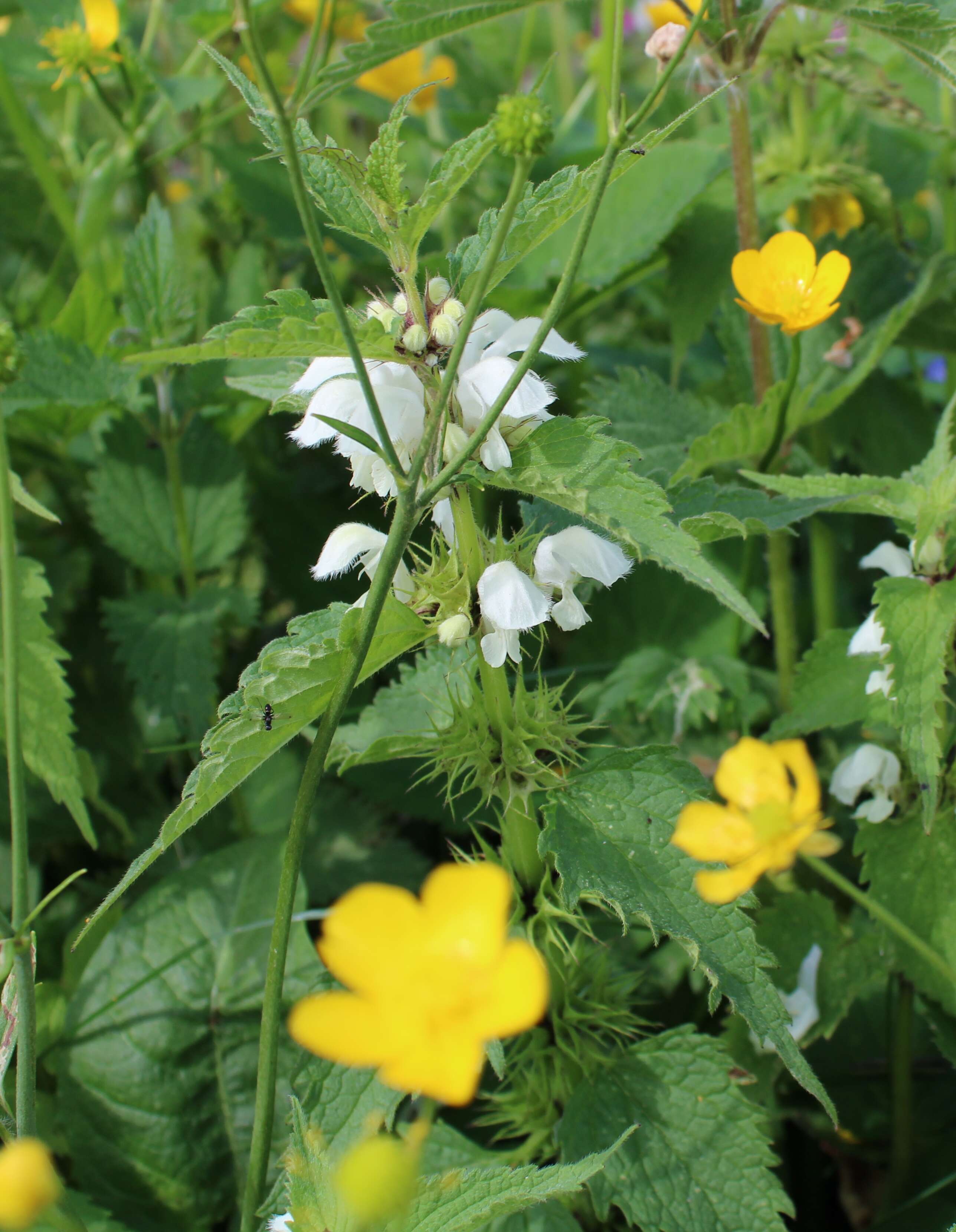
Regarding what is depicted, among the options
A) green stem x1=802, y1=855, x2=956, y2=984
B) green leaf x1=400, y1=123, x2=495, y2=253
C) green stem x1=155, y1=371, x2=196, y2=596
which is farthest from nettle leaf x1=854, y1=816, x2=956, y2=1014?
green stem x1=155, y1=371, x2=196, y2=596

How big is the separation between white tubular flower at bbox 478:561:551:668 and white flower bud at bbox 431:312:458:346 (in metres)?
0.16

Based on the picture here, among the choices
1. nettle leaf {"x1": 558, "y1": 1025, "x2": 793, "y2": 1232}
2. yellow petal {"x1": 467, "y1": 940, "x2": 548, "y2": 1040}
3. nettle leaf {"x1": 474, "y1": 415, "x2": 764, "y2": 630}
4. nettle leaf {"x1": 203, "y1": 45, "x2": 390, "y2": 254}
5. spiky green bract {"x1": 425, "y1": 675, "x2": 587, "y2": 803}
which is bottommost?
nettle leaf {"x1": 558, "y1": 1025, "x2": 793, "y2": 1232}

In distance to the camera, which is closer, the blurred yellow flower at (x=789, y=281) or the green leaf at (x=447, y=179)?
the green leaf at (x=447, y=179)

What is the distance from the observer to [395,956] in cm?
49

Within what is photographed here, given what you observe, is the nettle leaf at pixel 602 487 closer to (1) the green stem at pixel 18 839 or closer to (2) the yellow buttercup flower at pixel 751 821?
(2) the yellow buttercup flower at pixel 751 821

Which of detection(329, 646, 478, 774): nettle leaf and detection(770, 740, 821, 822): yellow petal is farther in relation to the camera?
detection(329, 646, 478, 774): nettle leaf

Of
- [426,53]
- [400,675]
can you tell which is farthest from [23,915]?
[426,53]

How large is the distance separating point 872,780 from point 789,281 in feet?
1.70

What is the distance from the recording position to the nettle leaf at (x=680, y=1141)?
2.75 ft

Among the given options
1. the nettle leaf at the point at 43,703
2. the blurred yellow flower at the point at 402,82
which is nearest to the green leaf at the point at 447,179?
the nettle leaf at the point at 43,703

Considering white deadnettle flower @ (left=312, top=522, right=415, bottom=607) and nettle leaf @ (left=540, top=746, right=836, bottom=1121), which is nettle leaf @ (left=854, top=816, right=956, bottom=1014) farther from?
white deadnettle flower @ (left=312, top=522, right=415, bottom=607)

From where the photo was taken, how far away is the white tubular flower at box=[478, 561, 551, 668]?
0.72 metres

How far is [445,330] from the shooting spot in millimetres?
723

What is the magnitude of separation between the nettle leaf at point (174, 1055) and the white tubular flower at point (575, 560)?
0.51 m
